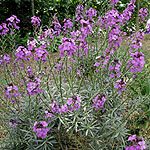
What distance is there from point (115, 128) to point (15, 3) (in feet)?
19.3

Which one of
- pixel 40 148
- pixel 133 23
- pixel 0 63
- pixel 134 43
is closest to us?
pixel 40 148

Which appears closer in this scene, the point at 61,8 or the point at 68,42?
the point at 68,42

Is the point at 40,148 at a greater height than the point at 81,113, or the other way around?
→ the point at 81,113

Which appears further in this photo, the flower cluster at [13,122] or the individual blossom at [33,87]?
the flower cluster at [13,122]

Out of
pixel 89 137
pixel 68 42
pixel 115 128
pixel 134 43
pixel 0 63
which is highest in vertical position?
pixel 68 42

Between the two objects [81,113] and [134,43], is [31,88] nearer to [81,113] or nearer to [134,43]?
[81,113]

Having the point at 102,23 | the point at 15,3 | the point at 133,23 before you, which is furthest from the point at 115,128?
the point at 133,23

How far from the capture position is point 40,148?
225 centimetres

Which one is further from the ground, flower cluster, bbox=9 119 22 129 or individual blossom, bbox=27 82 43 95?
individual blossom, bbox=27 82 43 95

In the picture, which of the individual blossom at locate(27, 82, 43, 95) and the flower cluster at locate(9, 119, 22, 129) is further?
the flower cluster at locate(9, 119, 22, 129)

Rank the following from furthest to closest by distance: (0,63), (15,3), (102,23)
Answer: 1. (15,3)
2. (102,23)
3. (0,63)

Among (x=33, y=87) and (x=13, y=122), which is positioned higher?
(x=33, y=87)

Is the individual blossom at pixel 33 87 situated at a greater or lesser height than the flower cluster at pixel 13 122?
greater

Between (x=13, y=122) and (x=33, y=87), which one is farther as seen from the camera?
(x=13, y=122)
